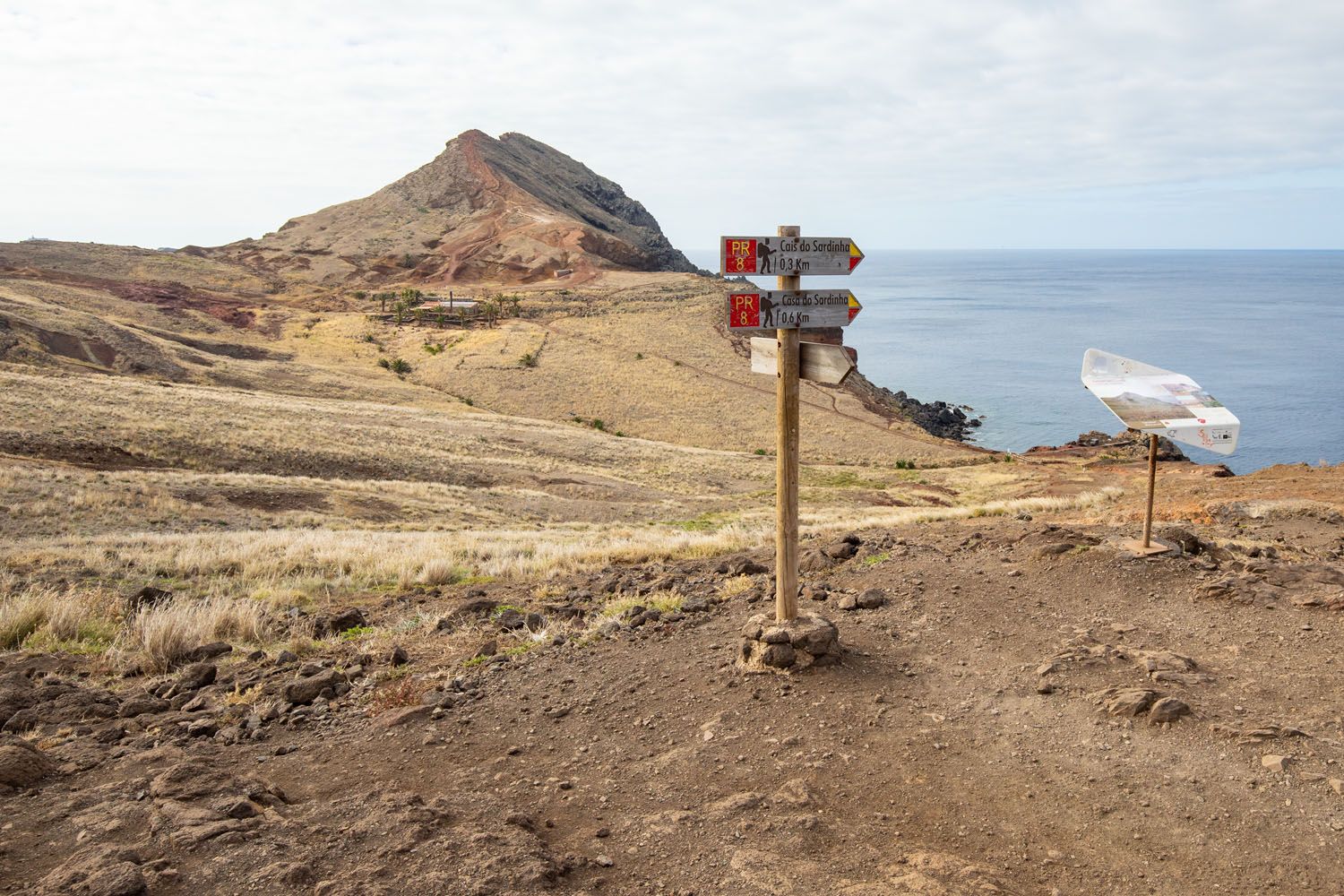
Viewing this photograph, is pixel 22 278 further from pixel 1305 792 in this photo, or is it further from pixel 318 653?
pixel 1305 792

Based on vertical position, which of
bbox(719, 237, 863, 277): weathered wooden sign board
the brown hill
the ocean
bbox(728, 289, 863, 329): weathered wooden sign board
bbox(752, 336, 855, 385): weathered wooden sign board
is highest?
the brown hill

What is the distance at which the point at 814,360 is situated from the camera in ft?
24.7

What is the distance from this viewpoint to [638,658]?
815cm

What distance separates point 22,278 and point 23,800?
2551 inches

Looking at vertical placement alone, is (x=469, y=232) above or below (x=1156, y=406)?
above

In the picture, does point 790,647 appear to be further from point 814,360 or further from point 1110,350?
point 1110,350

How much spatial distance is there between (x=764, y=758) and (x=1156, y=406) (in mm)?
5674

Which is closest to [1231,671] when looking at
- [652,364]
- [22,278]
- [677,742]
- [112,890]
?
[677,742]

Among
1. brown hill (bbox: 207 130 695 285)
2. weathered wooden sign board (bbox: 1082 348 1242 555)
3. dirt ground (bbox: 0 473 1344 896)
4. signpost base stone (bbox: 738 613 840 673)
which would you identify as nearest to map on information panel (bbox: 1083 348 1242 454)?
weathered wooden sign board (bbox: 1082 348 1242 555)

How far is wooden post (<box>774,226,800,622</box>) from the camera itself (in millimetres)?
7508

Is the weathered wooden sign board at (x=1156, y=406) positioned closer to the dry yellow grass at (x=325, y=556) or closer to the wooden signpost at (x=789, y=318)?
the wooden signpost at (x=789, y=318)

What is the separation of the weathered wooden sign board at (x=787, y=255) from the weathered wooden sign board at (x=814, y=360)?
23.7 inches

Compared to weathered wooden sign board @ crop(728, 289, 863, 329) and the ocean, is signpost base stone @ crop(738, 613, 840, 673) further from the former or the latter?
the ocean

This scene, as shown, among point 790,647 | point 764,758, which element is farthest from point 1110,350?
point 764,758
